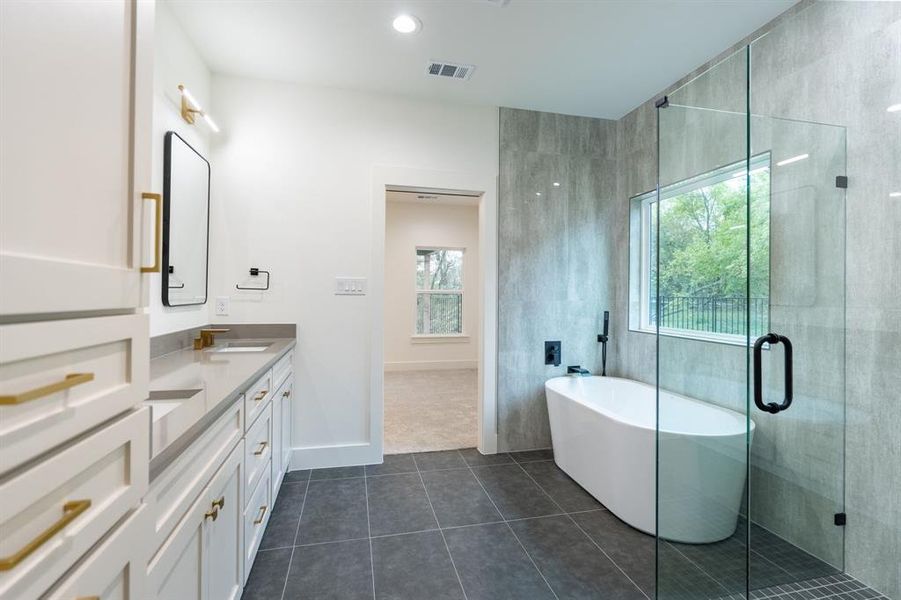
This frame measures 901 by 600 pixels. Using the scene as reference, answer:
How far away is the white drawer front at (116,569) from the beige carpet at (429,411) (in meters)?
2.57

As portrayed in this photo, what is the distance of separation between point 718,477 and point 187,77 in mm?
3485

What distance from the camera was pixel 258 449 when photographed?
6.14 feet

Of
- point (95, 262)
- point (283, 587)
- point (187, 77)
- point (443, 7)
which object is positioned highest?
point (443, 7)

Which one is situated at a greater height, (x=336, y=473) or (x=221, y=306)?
(x=221, y=306)

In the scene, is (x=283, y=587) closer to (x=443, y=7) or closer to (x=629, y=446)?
(x=629, y=446)

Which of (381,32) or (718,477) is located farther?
(381,32)

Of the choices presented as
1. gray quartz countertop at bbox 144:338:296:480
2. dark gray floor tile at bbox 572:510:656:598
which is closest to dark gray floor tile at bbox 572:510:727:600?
dark gray floor tile at bbox 572:510:656:598

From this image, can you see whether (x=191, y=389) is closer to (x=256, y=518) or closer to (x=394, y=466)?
(x=256, y=518)

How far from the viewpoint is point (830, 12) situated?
1.93 m

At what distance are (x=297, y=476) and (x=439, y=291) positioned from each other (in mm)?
4295

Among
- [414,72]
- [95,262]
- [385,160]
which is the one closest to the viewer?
[95,262]

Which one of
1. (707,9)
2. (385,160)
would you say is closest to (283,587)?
(385,160)

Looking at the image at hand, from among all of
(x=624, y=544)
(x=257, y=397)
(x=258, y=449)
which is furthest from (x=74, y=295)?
(x=624, y=544)

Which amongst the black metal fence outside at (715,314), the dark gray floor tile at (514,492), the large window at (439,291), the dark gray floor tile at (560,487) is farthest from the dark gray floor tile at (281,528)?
the large window at (439,291)
